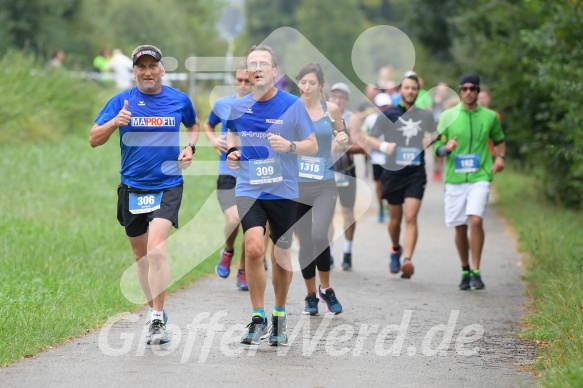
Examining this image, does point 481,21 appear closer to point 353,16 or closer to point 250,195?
point 250,195

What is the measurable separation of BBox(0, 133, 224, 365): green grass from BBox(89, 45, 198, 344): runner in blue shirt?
85 cm

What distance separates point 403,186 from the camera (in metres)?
12.8

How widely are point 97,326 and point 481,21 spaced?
15.0 m

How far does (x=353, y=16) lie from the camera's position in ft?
288

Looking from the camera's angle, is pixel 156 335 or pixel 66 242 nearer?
pixel 156 335

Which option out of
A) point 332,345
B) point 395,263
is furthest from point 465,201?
point 332,345

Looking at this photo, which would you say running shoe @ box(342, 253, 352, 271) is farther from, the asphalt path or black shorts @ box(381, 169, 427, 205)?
black shorts @ box(381, 169, 427, 205)

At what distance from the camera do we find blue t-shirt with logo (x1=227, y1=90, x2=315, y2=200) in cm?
832

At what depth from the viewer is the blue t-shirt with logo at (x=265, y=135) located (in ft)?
27.3

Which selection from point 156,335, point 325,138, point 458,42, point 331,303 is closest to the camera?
point 156,335

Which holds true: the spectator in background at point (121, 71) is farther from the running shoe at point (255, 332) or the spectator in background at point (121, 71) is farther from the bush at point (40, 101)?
the running shoe at point (255, 332)

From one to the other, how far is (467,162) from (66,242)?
15.2ft

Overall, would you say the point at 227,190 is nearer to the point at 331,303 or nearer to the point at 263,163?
the point at 331,303

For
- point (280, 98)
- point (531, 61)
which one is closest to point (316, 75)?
point (280, 98)
